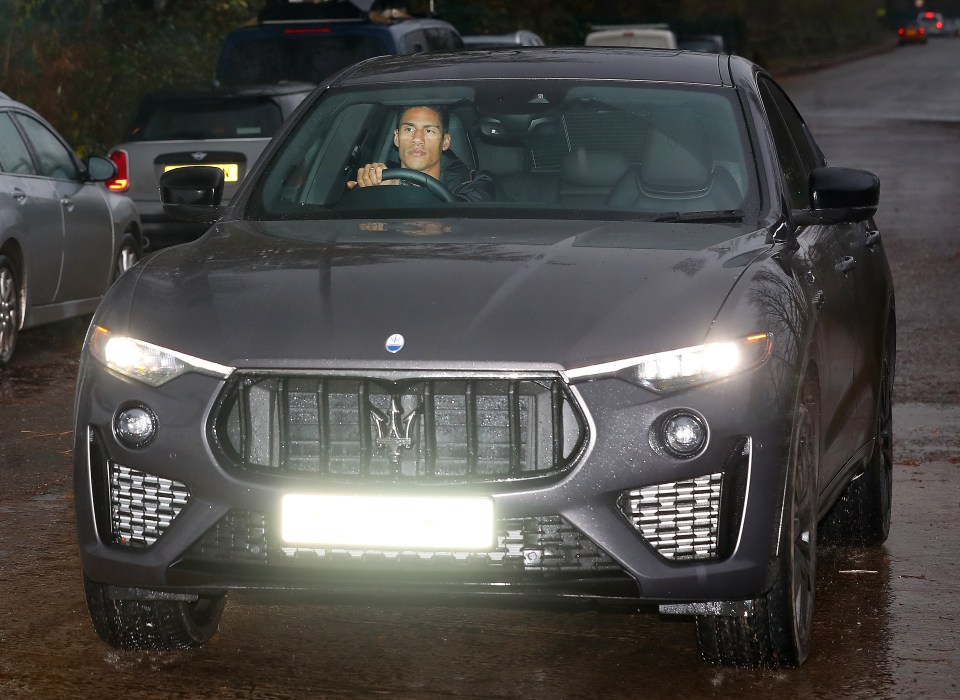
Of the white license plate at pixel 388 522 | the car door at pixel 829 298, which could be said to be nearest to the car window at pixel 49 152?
the car door at pixel 829 298

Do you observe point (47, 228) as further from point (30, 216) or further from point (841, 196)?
point (841, 196)

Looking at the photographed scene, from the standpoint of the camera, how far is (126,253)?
1355 cm

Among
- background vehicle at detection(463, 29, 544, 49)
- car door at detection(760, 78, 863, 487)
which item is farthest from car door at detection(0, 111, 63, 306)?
A: background vehicle at detection(463, 29, 544, 49)

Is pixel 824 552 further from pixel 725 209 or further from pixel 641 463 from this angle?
pixel 641 463

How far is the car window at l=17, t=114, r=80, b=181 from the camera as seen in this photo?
12.1m

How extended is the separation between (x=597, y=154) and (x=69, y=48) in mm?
18233

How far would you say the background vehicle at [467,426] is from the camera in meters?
4.52

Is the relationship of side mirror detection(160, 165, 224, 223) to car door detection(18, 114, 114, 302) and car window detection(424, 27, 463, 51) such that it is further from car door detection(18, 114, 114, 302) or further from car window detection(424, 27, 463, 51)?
car window detection(424, 27, 463, 51)

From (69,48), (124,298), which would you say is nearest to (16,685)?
(124,298)

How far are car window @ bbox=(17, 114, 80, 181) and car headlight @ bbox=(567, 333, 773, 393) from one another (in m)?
8.17

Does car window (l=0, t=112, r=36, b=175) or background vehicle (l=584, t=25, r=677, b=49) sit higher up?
car window (l=0, t=112, r=36, b=175)

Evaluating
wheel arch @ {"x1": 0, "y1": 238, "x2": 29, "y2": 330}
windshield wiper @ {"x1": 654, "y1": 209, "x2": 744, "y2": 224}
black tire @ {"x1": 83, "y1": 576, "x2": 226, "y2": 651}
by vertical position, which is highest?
windshield wiper @ {"x1": 654, "y1": 209, "x2": 744, "y2": 224}

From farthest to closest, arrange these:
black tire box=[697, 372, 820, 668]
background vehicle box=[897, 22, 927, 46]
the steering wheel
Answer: background vehicle box=[897, 22, 927, 46] < the steering wheel < black tire box=[697, 372, 820, 668]

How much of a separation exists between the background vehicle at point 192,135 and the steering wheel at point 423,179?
8.76 meters
